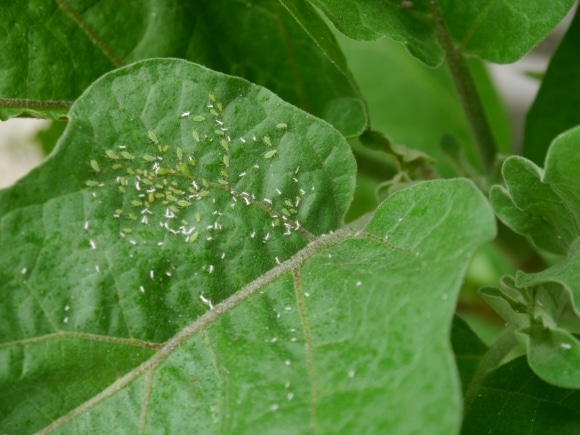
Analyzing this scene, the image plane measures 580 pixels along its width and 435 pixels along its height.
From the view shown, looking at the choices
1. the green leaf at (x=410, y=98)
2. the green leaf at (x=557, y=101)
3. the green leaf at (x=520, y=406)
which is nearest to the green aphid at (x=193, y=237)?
the green leaf at (x=520, y=406)

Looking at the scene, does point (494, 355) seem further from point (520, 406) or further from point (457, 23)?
point (457, 23)

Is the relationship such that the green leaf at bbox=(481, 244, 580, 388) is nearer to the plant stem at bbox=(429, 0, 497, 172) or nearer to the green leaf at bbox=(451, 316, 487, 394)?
the green leaf at bbox=(451, 316, 487, 394)

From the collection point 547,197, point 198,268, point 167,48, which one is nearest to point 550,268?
point 547,197

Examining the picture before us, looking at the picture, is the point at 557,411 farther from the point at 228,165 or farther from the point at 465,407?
the point at 228,165

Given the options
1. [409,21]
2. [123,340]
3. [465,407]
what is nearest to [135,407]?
[123,340]

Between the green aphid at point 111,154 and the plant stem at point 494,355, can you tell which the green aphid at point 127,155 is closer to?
the green aphid at point 111,154
